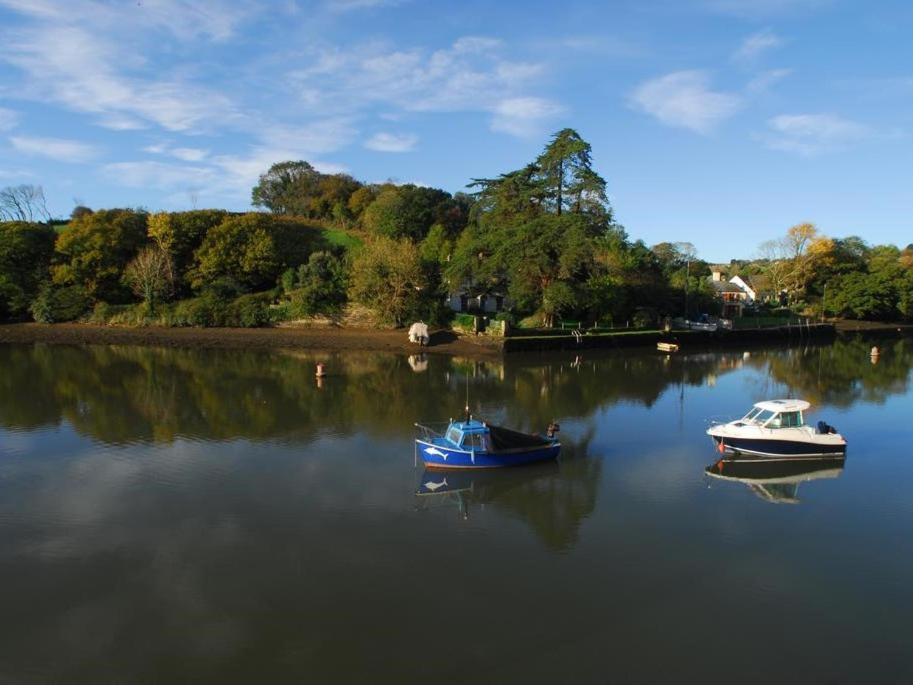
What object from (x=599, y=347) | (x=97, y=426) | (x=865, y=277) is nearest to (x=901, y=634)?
(x=97, y=426)

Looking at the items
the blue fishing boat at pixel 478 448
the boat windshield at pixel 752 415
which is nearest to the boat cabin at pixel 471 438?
the blue fishing boat at pixel 478 448

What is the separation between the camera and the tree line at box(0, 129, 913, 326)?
44719 mm

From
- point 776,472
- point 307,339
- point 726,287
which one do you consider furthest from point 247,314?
point 726,287

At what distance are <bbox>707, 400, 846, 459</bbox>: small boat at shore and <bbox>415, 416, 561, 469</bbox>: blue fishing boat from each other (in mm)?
5979

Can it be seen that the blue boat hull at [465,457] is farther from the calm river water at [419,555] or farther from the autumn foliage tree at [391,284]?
the autumn foliage tree at [391,284]

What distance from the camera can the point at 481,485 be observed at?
51.9ft

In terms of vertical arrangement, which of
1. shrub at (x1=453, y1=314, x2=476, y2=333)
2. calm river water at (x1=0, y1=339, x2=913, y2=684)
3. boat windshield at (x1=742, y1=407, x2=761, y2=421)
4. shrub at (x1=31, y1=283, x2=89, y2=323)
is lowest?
calm river water at (x1=0, y1=339, x2=913, y2=684)

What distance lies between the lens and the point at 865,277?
67688 mm

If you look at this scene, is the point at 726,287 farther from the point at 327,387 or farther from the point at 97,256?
the point at 97,256

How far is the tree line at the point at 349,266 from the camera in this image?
44719 millimetres

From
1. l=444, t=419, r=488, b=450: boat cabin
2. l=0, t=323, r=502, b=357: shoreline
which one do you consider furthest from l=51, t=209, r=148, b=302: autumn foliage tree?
l=444, t=419, r=488, b=450: boat cabin

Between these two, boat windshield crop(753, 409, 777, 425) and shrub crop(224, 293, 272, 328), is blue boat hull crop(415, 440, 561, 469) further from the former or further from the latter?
shrub crop(224, 293, 272, 328)

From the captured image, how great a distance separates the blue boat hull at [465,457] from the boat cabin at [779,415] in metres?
7.20

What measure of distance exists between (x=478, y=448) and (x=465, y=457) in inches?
16.9
